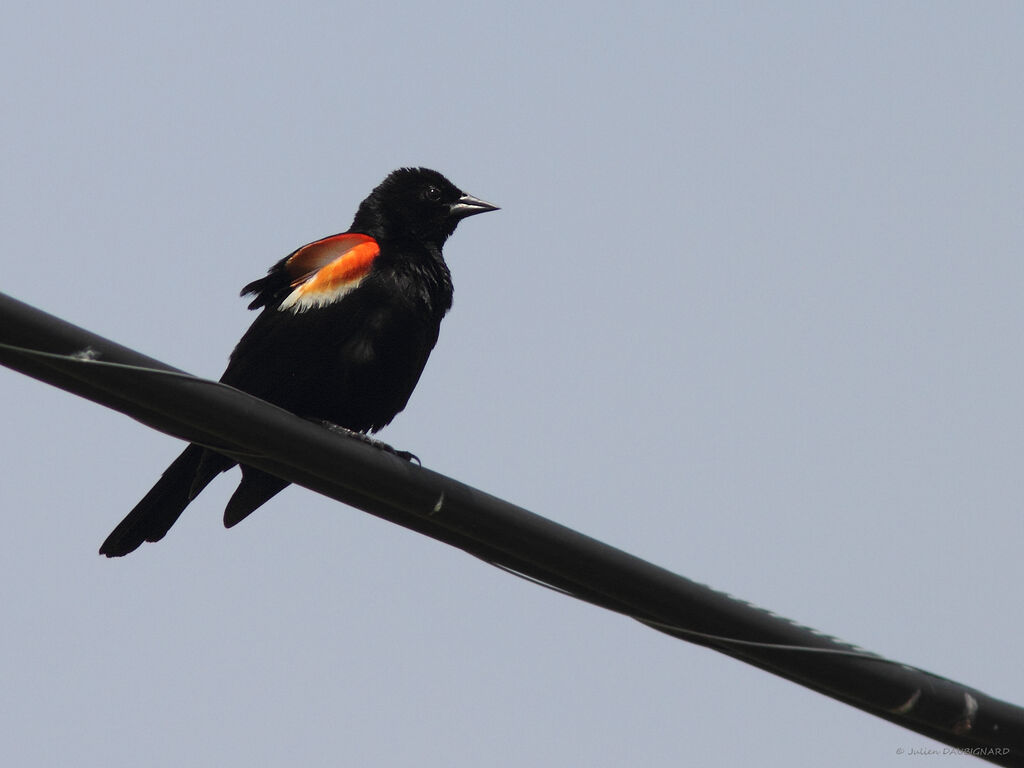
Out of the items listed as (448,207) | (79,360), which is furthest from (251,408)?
(448,207)

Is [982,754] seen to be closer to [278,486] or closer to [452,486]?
[452,486]

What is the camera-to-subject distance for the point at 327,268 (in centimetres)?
490

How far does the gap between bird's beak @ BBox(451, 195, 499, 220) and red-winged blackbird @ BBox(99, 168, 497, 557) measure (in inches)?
28.5

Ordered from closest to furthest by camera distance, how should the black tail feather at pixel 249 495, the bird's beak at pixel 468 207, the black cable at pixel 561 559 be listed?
the black cable at pixel 561 559
the black tail feather at pixel 249 495
the bird's beak at pixel 468 207

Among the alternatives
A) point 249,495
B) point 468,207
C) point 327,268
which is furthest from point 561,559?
point 468,207

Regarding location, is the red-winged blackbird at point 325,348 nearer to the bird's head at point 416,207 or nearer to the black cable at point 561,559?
the bird's head at point 416,207

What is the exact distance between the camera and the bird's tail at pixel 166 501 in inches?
174

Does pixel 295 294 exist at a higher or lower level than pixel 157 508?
higher

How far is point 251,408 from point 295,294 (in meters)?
2.39

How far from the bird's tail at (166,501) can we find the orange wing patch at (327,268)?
2.23ft

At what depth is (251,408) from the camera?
2.56 m

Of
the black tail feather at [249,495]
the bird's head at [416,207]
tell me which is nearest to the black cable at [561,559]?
the black tail feather at [249,495]

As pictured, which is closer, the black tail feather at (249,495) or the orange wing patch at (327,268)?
the black tail feather at (249,495)

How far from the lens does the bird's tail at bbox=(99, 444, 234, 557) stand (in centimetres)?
443
